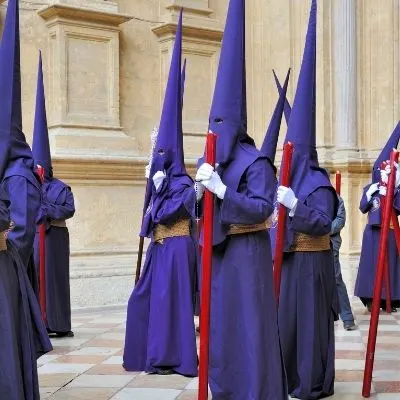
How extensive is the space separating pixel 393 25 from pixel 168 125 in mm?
6100

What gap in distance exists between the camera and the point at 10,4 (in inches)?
196

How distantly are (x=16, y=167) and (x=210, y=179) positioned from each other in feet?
3.61

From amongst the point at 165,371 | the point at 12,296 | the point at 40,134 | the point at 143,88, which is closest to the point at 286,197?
the point at 12,296

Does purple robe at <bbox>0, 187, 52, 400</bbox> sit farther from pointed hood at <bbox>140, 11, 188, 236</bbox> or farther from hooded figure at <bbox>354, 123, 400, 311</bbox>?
hooded figure at <bbox>354, 123, 400, 311</bbox>

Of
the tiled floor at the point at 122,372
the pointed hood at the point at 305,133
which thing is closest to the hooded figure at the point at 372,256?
the tiled floor at the point at 122,372

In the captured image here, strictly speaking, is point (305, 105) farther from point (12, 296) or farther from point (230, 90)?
point (12, 296)

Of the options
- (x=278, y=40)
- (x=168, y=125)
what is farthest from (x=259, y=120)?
(x=168, y=125)

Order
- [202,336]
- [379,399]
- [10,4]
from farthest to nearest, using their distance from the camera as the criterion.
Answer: [379,399] → [10,4] → [202,336]

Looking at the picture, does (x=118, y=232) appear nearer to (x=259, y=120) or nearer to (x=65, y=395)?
(x=259, y=120)

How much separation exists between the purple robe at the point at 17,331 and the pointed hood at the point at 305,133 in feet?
6.82

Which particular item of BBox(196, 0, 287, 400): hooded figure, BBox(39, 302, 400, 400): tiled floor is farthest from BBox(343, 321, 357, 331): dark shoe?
BBox(196, 0, 287, 400): hooded figure

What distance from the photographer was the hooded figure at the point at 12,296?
13.6 feet

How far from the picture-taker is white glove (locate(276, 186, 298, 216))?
213 inches

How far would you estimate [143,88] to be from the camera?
11.6 m
